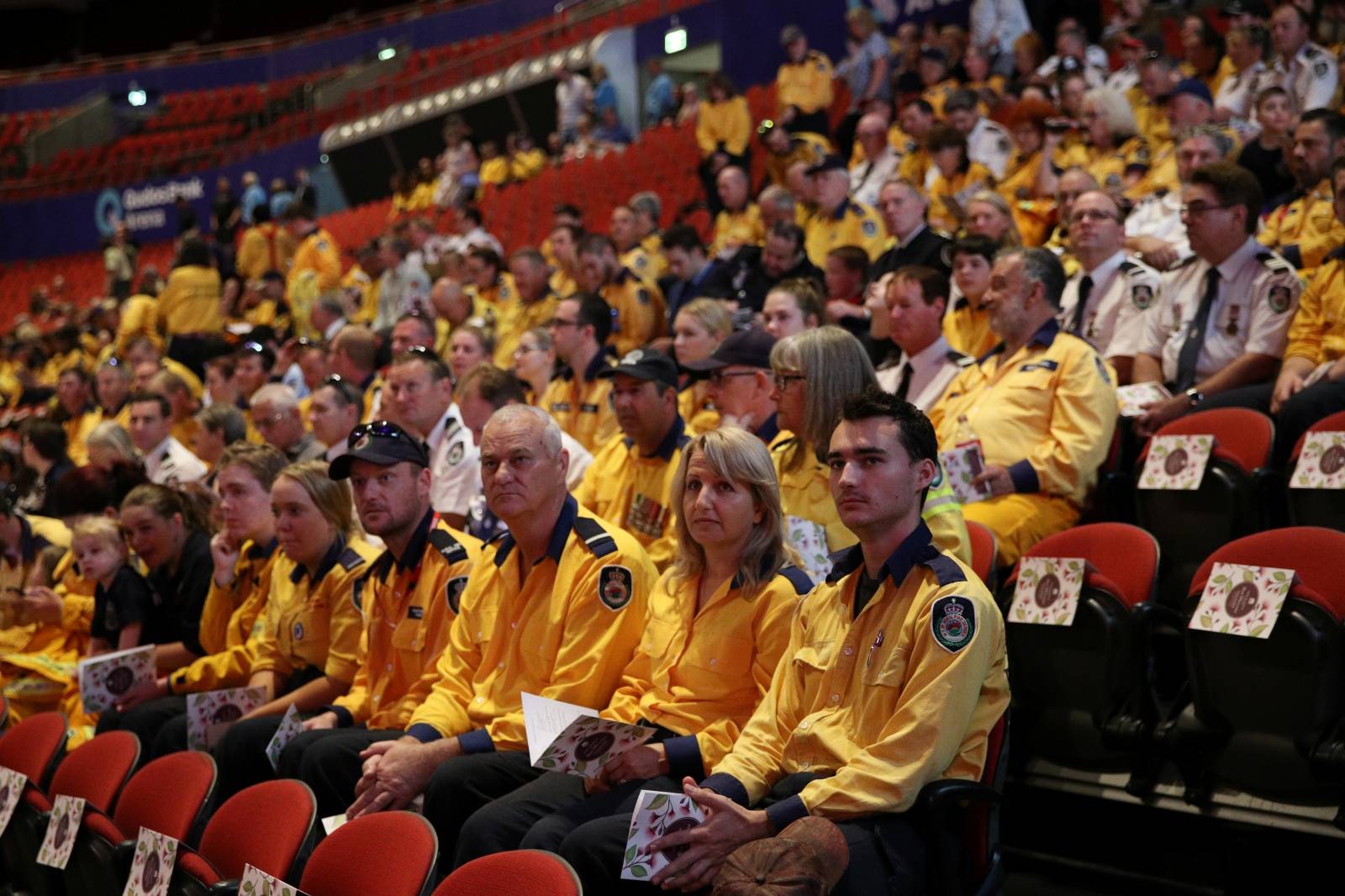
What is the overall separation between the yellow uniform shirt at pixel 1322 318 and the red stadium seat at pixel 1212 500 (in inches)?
19.0

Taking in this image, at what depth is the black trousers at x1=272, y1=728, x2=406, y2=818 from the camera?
144 inches

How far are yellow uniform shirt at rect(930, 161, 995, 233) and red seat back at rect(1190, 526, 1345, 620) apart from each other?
4.58 m

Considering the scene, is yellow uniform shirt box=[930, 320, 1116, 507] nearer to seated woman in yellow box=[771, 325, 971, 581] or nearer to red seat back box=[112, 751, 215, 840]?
seated woman in yellow box=[771, 325, 971, 581]

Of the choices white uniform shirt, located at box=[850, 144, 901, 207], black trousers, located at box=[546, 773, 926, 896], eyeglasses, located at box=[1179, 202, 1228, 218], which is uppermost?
white uniform shirt, located at box=[850, 144, 901, 207]

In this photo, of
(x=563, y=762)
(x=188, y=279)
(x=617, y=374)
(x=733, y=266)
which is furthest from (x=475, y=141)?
(x=563, y=762)

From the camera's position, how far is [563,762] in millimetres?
2830

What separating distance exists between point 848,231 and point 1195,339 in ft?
10.1

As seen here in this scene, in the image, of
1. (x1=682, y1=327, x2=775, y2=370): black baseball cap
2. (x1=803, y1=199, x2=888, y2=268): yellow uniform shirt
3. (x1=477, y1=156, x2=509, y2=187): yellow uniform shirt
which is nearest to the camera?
(x1=682, y1=327, x2=775, y2=370): black baseball cap

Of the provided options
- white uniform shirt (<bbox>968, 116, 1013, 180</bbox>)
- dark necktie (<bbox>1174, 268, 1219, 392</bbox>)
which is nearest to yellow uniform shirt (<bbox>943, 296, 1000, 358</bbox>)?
dark necktie (<bbox>1174, 268, 1219, 392</bbox>)

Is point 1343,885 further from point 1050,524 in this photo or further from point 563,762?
point 563,762

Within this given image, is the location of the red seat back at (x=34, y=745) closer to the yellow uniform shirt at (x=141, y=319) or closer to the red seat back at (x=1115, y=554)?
the red seat back at (x=1115, y=554)

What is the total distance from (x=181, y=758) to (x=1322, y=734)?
9.21ft

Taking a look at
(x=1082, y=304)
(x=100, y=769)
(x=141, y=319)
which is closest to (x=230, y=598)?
(x=100, y=769)

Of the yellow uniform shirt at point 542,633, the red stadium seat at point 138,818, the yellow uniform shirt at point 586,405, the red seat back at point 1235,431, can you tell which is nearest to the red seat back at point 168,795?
the red stadium seat at point 138,818
